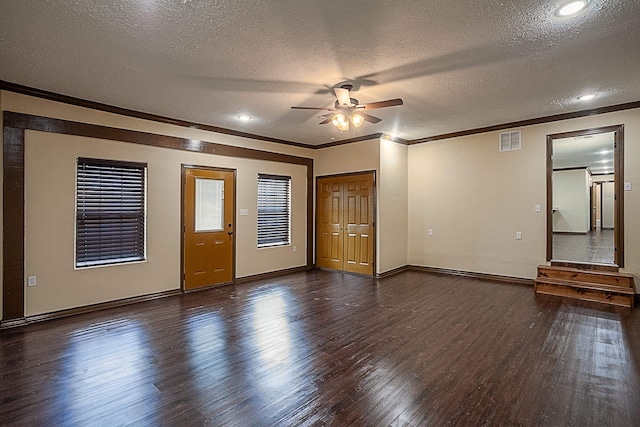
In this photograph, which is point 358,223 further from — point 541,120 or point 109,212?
point 109,212

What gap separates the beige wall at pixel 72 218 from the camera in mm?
3826

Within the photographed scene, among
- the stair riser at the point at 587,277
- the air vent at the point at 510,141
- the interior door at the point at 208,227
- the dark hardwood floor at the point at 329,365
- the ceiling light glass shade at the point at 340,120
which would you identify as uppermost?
the air vent at the point at 510,141

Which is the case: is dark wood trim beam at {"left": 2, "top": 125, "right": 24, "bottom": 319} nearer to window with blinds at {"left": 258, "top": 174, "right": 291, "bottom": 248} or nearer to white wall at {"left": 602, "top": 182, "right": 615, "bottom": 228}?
window with blinds at {"left": 258, "top": 174, "right": 291, "bottom": 248}

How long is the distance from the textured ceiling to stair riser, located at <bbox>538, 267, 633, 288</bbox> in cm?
243

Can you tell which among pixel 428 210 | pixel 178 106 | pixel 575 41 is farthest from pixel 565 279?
pixel 178 106

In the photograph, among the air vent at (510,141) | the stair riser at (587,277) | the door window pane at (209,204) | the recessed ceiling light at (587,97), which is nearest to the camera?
the recessed ceiling light at (587,97)

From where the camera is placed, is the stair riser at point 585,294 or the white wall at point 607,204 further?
the white wall at point 607,204

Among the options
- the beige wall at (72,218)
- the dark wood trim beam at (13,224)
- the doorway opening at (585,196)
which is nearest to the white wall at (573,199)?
the doorway opening at (585,196)

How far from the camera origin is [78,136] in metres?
4.13

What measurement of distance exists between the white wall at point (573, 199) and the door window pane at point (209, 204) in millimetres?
10977

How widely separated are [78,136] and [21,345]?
246cm

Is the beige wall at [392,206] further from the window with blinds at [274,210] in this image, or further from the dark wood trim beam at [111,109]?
the dark wood trim beam at [111,109]

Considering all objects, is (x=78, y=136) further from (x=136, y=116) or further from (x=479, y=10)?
(x=479, y=10)

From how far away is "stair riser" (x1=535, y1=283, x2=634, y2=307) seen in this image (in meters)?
4.34
